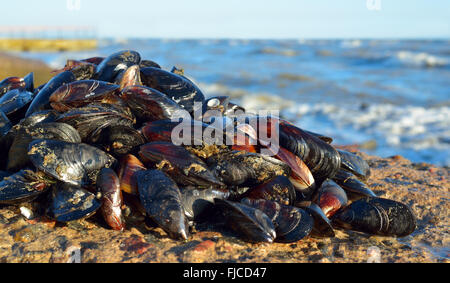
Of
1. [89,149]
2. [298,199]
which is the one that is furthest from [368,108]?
[89,149]

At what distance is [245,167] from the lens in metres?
3.01

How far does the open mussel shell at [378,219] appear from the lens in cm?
291

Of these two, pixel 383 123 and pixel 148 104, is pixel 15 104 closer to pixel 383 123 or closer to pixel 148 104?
pixel 148 104

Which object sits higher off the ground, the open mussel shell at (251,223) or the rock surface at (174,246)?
the open mussel shell at (251,223)

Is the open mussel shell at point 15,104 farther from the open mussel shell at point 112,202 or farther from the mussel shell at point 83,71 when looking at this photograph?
the open mussel shell at point 112,202

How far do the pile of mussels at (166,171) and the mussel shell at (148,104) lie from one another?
0.01 m

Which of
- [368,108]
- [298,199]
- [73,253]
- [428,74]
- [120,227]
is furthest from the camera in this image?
[428,74]

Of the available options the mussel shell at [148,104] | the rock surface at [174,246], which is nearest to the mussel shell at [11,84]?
the mussel shell at [148,104]

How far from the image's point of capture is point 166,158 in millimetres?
2920

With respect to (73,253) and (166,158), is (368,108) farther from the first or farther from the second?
(73,253)

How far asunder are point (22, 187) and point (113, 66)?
5.90 feet

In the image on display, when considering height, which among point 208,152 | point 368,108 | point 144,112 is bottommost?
point 368,108

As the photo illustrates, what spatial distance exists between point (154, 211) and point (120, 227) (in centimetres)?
36

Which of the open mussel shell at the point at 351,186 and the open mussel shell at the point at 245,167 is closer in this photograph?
the open mussel shell at the point at 245,167
